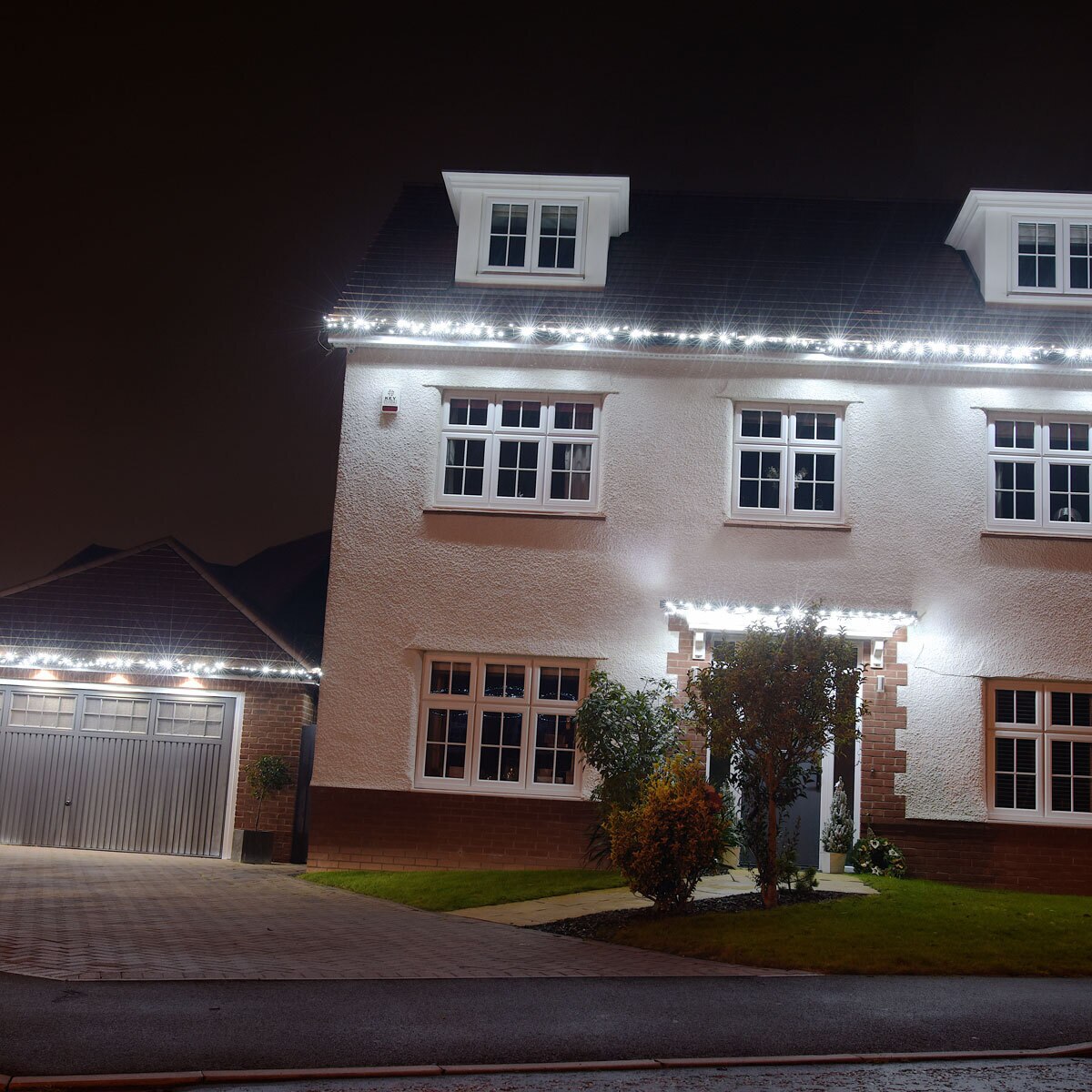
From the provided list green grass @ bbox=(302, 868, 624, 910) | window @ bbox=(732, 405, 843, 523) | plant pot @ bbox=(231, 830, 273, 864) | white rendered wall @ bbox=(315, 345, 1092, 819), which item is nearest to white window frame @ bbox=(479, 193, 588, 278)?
white rendered wall @ bbox=(315, 345, 1092, 819)

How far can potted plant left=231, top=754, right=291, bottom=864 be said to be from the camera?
18.3 m

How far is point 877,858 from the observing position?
15.5 m

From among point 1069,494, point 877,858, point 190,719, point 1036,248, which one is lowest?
point 877,858

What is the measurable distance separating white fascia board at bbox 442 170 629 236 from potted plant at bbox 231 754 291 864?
9070 mm

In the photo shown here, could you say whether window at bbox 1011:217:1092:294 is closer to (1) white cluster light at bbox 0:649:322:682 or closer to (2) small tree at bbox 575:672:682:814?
(2) small tree at bbox 575:672:682:814

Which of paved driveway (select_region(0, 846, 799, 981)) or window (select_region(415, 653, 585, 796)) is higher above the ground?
window (select_region(415, 653, 585, 796))

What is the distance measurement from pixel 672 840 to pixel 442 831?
17.1ft

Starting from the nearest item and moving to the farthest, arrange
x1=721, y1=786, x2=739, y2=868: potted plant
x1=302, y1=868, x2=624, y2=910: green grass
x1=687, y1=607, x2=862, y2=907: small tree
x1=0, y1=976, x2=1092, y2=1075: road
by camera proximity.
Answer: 1. x1=0, y1=976, x2=1092, y2=1075: road
2. x1=687, y1=607, x2=862, y2=907: small tree
3. x1=721, y1=786, x2=739, y2=868: potted plant
4. x1=302, y1=868, x2=624, y2=910: green grass

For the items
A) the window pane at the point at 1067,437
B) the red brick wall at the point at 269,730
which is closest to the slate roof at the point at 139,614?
the red brick wall at the point at 269,730

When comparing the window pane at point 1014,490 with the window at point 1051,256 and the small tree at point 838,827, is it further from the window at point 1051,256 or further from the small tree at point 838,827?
the small tree at point 838,827

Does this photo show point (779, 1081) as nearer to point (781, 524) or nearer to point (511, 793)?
point (511, 793)

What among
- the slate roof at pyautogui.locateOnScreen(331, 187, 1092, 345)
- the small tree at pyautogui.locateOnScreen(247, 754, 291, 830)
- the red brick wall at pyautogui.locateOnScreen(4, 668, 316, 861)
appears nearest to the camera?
the slate roof at pyautogui.locateOnScreen(331, 187, 1092, 345)

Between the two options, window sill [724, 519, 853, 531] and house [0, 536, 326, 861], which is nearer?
window sill [724, 519, 853, 531]

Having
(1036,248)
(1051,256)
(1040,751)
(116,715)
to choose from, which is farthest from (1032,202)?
(116,715)
